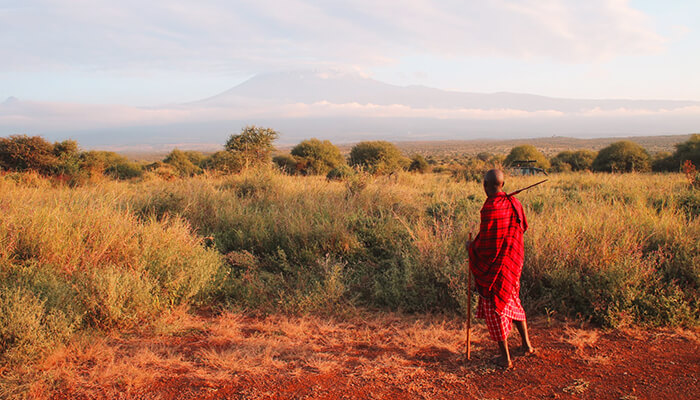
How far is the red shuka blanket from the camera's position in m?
3.46

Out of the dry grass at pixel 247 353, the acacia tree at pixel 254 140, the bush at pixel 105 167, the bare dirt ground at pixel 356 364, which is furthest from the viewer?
the acacia tree at pixel 254 140

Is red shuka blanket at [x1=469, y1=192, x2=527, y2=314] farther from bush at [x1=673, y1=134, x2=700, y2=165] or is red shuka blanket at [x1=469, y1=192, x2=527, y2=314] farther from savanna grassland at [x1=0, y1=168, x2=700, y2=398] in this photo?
bush at [x1=673, y1=134, x2=700, y2=165]

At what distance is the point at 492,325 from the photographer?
3561mm

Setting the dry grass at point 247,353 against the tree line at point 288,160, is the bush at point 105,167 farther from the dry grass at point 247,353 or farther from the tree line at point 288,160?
the dry grass at point 247,353

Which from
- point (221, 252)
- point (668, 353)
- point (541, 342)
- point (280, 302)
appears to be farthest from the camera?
point (221, 252)

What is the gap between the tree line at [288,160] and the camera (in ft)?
52.0

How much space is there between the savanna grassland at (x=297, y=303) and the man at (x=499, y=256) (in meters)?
0.47

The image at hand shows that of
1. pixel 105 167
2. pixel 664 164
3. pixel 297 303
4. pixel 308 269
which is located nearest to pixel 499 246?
pixel 297 303

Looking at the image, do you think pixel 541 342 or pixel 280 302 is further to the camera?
pixel 280 302

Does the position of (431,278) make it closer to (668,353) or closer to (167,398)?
(668,353)

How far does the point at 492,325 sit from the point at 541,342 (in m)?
0.88

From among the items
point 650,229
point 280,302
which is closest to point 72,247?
point 280,302

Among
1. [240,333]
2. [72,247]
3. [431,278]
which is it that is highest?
[72,247]

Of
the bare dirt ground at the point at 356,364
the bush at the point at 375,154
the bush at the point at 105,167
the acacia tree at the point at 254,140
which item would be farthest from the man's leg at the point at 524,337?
the bush at the point at 375,154
